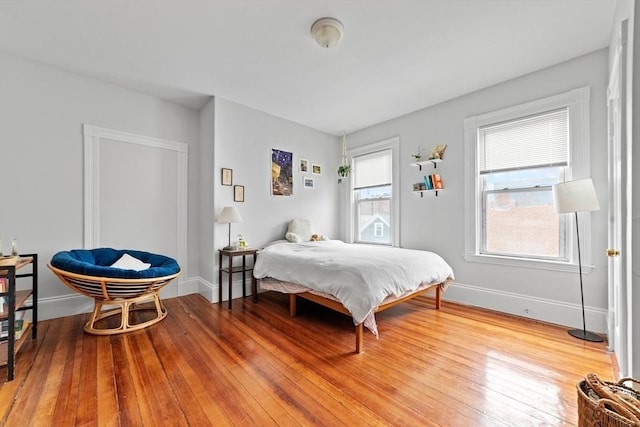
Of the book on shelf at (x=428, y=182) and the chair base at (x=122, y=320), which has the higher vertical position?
the book on shelf at (x=428, y=182)

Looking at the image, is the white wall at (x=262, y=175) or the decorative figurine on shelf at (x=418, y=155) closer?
the white wall at (x=262, y=175)

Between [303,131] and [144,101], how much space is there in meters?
2.28

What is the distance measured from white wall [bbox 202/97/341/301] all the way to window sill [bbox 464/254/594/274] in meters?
2.46

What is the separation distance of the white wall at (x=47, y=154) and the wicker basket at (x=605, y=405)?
13.6ft

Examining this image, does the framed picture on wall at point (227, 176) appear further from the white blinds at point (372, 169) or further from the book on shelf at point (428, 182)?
the book on shelf at point (428, 182)

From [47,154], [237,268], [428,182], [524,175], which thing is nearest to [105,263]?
[47,154]

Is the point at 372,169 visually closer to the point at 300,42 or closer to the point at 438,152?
the point at 438,152

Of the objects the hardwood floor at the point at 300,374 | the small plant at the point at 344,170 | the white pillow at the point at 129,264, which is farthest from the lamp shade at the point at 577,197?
the white pillow at the point at 129,264

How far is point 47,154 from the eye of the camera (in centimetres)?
279

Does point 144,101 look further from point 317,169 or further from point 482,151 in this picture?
point 482,151

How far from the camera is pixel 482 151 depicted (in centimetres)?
331

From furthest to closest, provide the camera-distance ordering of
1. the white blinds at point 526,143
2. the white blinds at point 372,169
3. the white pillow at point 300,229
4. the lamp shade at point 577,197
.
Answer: the white blinds at point 372,169 → the white pillow at point 300,229 → the white blinds at point 526,143 → the lamp shade at point 577,197

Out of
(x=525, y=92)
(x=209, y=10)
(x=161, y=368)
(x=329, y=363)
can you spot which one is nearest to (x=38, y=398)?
(x=161, y=368)

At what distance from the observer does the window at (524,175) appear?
2.68 metres
